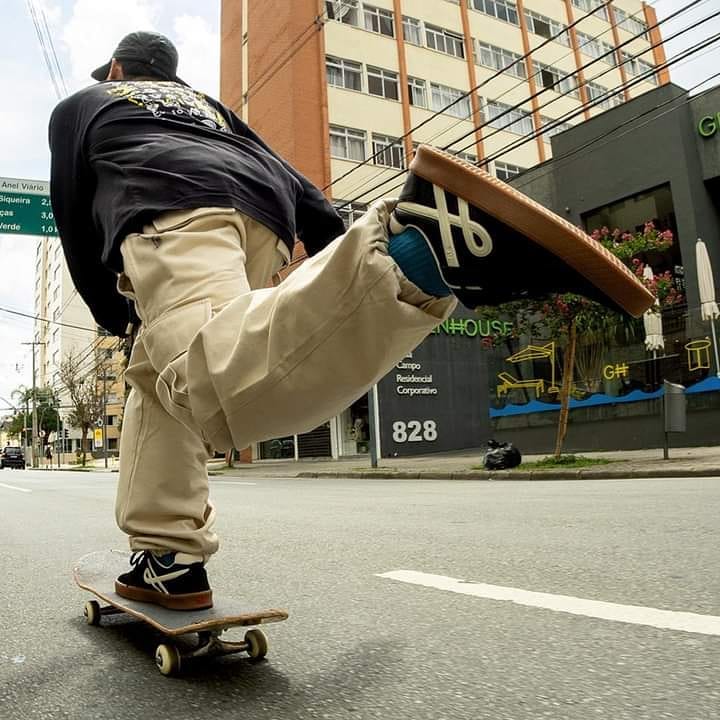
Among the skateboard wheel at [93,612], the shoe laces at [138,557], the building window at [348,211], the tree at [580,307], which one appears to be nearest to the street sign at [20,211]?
the building window at [348,211]

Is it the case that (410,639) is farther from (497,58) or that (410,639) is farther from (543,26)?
(543,26)

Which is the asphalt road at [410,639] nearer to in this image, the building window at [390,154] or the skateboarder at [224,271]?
the skateboarder at [224,271]

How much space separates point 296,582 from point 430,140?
25603 millimetres

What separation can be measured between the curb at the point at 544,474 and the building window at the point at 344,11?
18.6 metres

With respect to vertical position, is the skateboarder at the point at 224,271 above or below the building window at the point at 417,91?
below

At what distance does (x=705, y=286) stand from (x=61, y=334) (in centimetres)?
7231

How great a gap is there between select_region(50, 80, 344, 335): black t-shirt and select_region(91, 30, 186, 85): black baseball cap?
11cm

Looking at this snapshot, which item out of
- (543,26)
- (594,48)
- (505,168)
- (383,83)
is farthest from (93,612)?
(594,48)

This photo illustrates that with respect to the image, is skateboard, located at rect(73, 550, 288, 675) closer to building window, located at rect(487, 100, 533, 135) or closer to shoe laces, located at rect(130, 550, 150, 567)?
shoe laces, located at rect(130, 550, 150, 567)

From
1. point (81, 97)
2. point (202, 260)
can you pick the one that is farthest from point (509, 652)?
point (81, 97)

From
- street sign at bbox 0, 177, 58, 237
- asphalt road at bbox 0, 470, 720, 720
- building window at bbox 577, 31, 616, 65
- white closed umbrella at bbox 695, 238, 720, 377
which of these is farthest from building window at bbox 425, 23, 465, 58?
asphalt road at bbox 0, 470, 720, 720

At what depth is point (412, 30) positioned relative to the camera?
89.8 ft

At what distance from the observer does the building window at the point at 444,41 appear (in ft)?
91.5

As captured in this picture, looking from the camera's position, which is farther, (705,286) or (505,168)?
(505,168)
